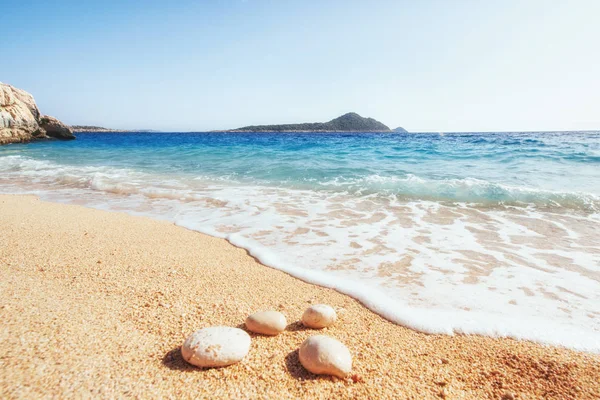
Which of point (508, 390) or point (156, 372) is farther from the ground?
point (156, 372)

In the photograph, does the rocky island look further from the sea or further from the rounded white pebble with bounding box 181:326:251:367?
the rounded white pebble with bounding box 181:326:251:367

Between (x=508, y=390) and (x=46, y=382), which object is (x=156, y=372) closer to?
(x=46, y=382)

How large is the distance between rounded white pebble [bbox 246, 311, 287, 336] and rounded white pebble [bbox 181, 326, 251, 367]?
0.23m

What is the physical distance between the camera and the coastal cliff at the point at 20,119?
24.6 meters

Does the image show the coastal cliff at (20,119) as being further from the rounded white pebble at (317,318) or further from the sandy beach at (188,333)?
the rounded white pebble at (317,318)

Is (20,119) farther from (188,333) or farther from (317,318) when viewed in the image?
(317,318)

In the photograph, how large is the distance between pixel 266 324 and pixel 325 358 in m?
0.50

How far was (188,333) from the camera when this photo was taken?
193 cm

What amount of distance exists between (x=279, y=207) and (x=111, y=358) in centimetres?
453

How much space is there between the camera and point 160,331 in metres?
1.92

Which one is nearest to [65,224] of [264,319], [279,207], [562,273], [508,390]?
[279,207]

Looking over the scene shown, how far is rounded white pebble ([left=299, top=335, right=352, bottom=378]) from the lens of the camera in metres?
1.64

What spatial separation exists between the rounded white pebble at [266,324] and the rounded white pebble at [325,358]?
304mm

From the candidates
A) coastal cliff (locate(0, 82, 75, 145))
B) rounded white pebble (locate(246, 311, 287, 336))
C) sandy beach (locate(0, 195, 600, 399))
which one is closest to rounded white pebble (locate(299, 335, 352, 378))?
sandy beach (locate(0, 195, 600, 399))
